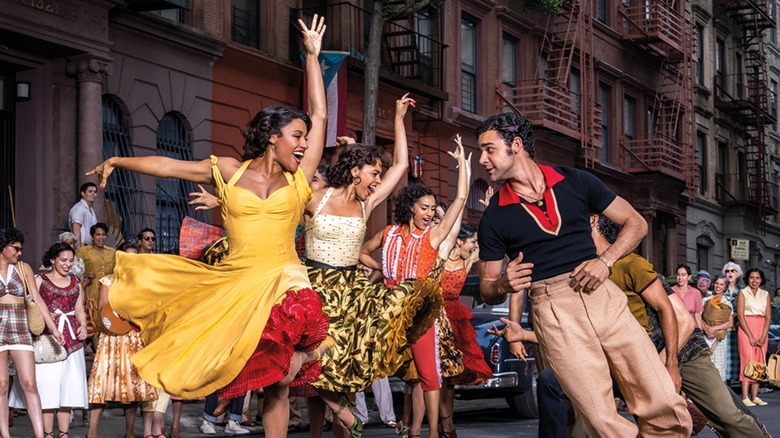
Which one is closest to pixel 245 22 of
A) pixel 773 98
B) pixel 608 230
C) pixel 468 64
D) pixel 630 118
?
pixel 468 64

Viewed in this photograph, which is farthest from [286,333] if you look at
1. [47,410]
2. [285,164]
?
[47,410]

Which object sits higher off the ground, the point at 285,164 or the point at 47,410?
the point at 285,164

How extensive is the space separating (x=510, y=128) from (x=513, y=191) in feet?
1.05

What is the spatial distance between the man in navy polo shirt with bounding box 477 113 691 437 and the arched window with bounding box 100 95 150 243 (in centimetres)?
1270

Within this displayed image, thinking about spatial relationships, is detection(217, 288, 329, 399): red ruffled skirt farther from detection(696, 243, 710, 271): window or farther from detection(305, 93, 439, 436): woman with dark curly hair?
detection(696, 243, 710, 271): window

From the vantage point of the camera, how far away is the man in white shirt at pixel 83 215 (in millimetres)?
16766

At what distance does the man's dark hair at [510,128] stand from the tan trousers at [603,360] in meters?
0.74

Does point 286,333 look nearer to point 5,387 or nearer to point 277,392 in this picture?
point 277,392

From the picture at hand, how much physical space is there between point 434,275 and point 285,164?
4.66m

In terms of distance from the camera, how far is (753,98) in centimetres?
4919

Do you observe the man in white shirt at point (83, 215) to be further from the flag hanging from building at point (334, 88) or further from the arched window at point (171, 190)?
the flag hanging from building at point (334, 88)

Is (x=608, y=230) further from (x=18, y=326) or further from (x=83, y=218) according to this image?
(x=83, y=218)

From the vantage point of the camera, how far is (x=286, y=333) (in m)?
6.77

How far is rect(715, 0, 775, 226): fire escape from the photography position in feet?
155
